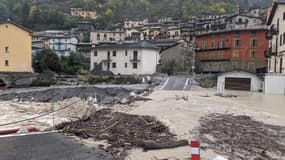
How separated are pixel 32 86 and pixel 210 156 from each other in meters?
39.0

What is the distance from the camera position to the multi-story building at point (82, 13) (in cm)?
11632

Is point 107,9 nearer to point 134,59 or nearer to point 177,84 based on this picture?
point 134,59

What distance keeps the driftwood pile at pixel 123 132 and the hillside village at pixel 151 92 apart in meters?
0.03

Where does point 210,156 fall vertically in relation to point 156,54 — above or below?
below

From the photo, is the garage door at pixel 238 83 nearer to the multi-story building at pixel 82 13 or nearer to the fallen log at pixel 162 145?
the fallen log at pixel 162 145

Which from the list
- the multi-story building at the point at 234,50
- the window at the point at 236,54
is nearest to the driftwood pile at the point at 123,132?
the multi-story building at the point at 234,50

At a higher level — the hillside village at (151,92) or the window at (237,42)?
the window at (237,42)

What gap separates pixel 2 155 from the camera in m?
7.08

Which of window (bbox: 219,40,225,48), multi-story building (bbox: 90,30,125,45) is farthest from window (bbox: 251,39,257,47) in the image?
multi-story building (bbox: 90,30,125,45)

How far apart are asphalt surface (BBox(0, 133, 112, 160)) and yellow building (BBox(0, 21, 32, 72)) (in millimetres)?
39256

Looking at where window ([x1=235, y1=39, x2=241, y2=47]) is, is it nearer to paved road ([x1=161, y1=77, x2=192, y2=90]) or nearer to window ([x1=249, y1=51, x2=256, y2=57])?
window ([x1=249, y1=51, x2=256, y2=57])

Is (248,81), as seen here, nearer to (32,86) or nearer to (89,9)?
(32,86)

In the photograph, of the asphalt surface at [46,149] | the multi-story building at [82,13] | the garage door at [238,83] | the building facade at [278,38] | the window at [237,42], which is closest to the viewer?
the asphalt surface at [46,149]

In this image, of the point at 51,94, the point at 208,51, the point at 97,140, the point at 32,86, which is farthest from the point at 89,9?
the point at 97,140
